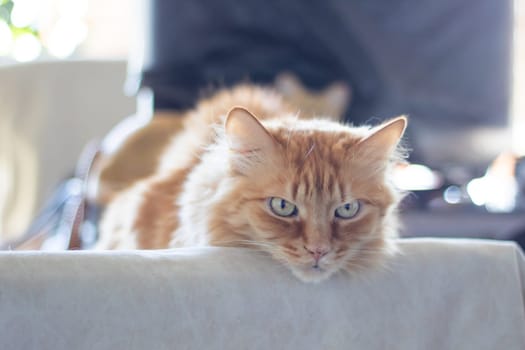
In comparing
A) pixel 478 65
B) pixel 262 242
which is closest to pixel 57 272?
pixel 262 242

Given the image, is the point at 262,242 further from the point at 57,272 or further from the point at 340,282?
the point at 57,272

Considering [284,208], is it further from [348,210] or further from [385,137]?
[385,137]

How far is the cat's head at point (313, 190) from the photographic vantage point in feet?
3.91

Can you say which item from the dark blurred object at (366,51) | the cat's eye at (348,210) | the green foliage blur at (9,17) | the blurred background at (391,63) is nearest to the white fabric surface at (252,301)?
the cat's eye at (348,210)

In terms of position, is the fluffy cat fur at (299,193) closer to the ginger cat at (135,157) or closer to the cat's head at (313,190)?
the cat's head at (313,190)

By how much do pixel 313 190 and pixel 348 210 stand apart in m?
0.09

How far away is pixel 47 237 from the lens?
2.44 m

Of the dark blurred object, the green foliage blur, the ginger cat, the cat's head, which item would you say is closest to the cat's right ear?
the cat's head

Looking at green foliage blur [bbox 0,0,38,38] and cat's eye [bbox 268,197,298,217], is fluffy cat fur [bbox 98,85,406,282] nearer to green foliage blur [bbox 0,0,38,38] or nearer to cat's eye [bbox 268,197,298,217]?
cat's eye [bbox 268,197,298,217]

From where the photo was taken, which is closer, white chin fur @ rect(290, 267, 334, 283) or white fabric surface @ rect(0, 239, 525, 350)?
white fabric surface @ rect(0, 239, 525, 350)

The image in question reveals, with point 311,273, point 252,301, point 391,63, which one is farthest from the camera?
point 391,63

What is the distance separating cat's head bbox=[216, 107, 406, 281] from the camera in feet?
3.91

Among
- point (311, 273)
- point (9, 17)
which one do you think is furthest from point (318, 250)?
point (9, 17)

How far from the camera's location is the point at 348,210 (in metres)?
1.26
